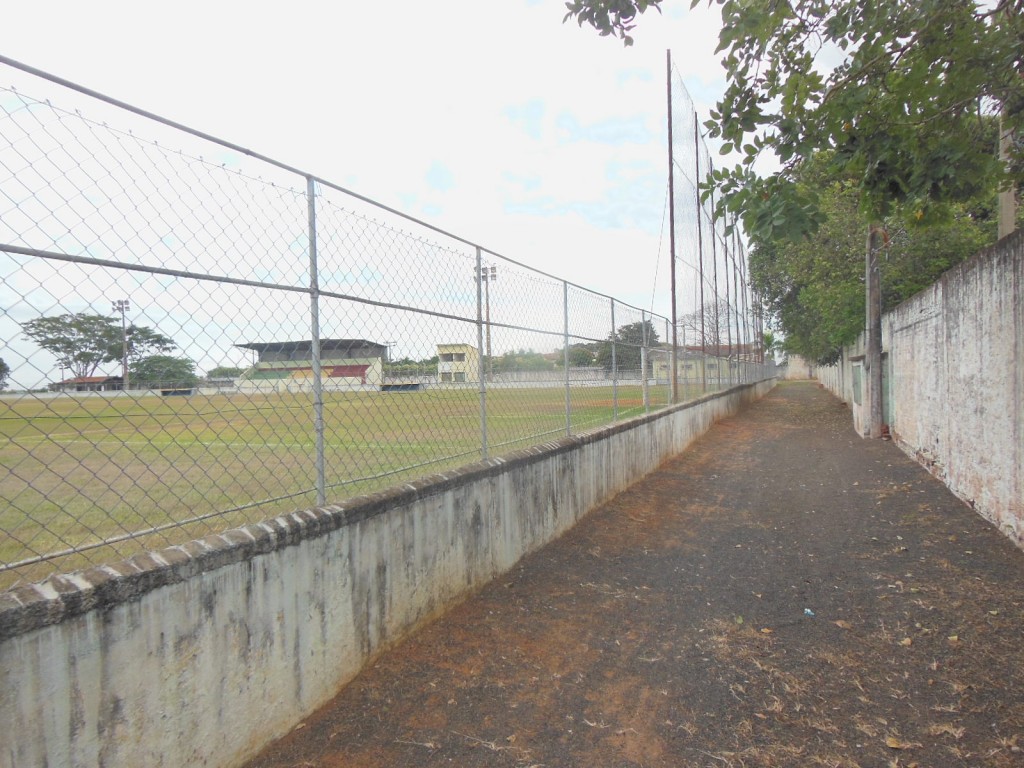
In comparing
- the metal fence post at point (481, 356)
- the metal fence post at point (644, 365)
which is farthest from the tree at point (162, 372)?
the metal fence post at point (644, 365)

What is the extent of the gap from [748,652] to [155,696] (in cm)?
294

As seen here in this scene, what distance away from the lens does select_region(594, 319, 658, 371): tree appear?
762 centimetres

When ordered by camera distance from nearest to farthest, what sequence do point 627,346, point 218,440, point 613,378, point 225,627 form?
point 225,627, point 218,440, point 613,378, point 627,346

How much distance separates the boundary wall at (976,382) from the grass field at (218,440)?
12.4 ft

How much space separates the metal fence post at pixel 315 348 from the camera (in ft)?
9.84

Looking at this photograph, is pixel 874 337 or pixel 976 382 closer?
pixel 976 382

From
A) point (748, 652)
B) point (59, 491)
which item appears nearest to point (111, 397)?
point (748, 652)

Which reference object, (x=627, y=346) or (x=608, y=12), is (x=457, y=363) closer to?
(x=608, y=12)

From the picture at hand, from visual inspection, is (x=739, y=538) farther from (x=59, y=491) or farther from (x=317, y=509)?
(x=59, y=491)

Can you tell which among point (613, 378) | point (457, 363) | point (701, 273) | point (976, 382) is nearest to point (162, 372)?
point (457, 363)

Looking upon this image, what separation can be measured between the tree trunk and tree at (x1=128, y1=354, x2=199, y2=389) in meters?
13.1

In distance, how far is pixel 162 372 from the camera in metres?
2.40

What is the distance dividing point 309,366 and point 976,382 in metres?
6.50

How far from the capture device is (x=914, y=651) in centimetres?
344
